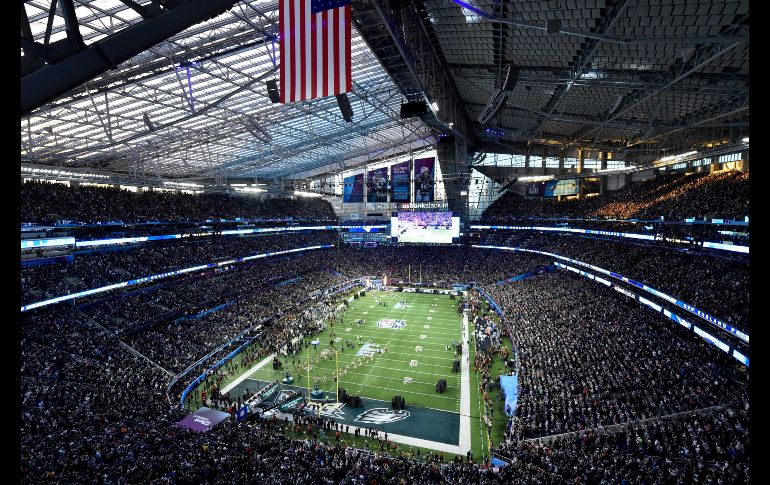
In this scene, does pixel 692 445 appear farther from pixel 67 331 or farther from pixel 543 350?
pixel 67 331

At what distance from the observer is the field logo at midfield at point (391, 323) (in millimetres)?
35219

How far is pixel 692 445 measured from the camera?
14242 mm

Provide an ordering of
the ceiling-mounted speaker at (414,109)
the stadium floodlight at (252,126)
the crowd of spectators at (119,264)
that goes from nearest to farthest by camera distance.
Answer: the ceiling-mounted speaker at (414,109)
the crowd of spectators at (119,264)
the stadium floodlight at (252,126)

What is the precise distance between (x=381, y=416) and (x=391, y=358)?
7.52 meters

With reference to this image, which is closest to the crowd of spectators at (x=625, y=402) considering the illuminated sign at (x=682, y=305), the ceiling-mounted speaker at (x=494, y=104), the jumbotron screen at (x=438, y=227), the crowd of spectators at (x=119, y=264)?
the illuminated sign at (x=682, y=305)

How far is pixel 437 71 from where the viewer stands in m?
27.1

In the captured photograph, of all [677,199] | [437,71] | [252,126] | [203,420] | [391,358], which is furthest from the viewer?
[252,126]

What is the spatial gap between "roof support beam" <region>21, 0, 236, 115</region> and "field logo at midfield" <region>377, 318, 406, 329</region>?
31.8 meters

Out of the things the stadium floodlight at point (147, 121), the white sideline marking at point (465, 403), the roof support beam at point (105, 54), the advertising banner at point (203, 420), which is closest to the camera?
the roof support beam at point (105, 54)

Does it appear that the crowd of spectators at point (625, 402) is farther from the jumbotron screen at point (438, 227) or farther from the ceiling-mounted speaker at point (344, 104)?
the jumbotron screen at point (438, 227)

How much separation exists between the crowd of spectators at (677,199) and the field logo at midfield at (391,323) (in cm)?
1971

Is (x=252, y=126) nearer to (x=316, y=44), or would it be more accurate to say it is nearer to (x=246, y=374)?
(x=246, y=374)

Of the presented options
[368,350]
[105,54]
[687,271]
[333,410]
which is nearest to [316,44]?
[105,54]

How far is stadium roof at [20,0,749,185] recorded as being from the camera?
47.2 feet
